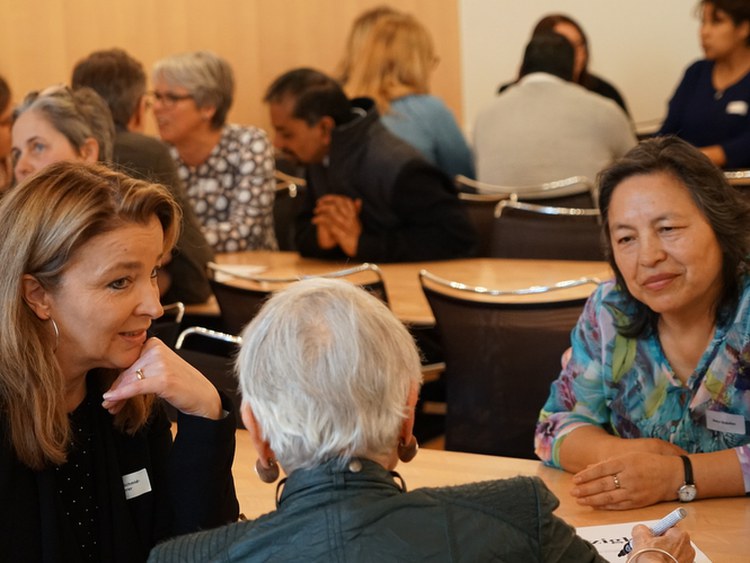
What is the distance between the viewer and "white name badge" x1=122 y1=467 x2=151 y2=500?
2064 millimetres

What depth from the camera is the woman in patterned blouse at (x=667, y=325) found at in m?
2.39

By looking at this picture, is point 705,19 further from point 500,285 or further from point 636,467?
point 636,467

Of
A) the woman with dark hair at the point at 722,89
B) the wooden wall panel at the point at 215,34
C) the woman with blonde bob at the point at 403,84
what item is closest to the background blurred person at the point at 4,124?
the wooden wall panel at the point at 215,34

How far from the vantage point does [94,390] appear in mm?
2068

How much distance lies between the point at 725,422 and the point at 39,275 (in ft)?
4.72

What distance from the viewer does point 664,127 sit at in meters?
6.56

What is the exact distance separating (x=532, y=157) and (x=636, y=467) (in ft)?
13.5

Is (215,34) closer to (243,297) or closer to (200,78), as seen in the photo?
(200,78)

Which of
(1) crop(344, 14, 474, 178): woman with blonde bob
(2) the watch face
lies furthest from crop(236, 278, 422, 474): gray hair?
(1) crop(344, 14, 474, 178): woman with blonde bob

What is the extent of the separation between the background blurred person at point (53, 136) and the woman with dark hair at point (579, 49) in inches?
175

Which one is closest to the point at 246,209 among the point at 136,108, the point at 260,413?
the point at 136,108

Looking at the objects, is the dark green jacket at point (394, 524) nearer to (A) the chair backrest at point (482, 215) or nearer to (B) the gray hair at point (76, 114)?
(B) the gray hair at point (76, 114)

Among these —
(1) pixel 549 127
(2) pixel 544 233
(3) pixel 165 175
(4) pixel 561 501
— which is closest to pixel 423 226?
(2) pixel 544 233

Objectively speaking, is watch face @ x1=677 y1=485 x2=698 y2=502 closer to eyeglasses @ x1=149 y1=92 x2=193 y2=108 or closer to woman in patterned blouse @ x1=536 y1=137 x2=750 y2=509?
woman in patterned blouse @ x1=536 y1=137 x2=750 y2=509
